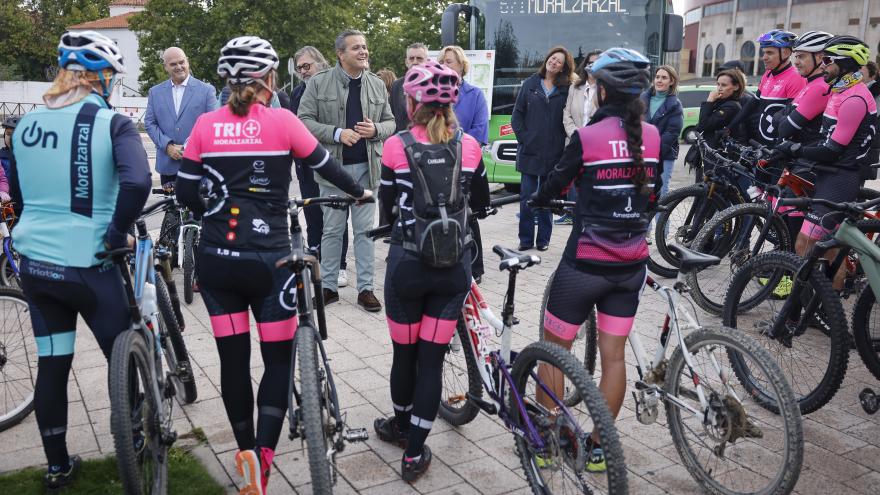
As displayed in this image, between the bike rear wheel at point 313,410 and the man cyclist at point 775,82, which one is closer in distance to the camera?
the bike rear wheel at point 313,410

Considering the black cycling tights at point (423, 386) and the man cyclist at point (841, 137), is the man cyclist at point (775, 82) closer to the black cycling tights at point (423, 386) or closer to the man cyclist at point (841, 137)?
the man cyclist at point (841, 137)

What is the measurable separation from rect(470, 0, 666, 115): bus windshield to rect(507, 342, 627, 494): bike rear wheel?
29.2 feet

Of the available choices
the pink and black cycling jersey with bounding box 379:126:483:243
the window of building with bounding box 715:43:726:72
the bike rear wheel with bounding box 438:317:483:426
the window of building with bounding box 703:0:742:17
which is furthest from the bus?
the window of building with bounding box 703:0:742:17

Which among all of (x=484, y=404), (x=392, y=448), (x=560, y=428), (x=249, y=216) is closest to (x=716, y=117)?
(x=484, y=404)

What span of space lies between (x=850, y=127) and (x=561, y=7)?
269 inches

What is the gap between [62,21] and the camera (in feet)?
213

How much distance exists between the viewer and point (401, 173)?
11.6ft

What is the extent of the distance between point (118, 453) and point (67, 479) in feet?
2.59

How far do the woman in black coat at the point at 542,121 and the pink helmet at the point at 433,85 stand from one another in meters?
4.81

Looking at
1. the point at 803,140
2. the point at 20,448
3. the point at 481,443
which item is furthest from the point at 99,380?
the point at 803,140

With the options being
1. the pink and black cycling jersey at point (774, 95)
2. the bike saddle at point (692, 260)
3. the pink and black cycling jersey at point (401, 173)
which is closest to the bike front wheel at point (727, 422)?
the bike saddle at point (692, 260)

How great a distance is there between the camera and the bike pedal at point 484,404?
372 cm

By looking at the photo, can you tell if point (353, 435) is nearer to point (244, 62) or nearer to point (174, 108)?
point (244, 62)

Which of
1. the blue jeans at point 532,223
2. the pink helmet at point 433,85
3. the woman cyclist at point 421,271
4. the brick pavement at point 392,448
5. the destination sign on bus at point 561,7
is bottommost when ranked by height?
the brick pavement at point 392,448
